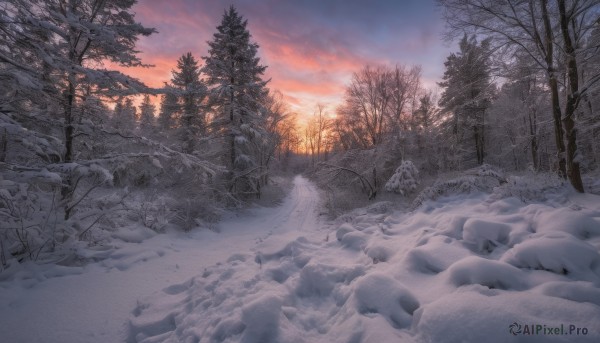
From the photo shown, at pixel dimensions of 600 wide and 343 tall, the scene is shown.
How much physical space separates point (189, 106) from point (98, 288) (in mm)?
17416

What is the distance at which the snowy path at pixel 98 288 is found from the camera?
3.20 m

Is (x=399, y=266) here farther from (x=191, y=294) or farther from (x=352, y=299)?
(x=191, y=294)

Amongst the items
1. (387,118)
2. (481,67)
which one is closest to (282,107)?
(387,118)

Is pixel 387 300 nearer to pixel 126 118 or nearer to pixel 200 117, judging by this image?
pixel 200 117

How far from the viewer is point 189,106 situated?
1911cm

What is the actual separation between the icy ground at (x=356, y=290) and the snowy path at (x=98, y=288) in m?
0.02

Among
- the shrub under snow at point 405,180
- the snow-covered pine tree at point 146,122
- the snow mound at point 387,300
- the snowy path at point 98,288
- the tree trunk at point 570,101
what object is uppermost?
the snow-covered pine tree at point 146,122

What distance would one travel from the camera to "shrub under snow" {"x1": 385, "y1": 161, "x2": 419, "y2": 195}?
38.6 feet

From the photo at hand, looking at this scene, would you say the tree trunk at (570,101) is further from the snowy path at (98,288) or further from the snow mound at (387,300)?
the snowy path at (98,288)

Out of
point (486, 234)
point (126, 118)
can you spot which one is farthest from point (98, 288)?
point (126, 118)

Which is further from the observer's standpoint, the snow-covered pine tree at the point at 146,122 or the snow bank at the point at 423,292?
the snow-covered pine tree at the point at 146,122

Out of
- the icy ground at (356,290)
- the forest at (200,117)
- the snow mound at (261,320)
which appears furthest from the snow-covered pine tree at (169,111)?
the snow mound at (261,320)

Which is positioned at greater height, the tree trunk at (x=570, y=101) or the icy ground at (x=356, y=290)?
the tree trunk at (x=570, y=101)

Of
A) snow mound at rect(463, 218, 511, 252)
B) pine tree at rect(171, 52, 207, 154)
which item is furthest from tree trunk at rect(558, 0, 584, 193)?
pine tree at rect(171, 52, 207, 154)
